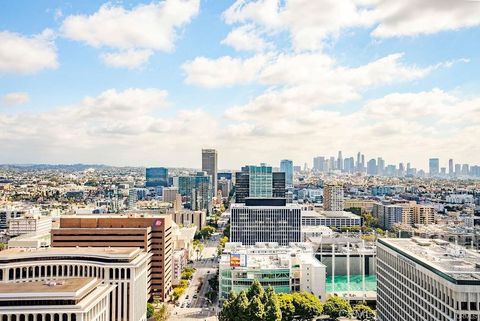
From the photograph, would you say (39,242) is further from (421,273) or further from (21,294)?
(421,273)

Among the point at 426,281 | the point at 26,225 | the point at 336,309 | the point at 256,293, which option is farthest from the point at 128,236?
the point at 26,225

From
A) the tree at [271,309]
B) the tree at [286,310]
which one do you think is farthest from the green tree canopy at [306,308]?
the tree at [271,309]

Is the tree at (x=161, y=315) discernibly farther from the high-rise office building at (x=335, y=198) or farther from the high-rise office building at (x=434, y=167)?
the high-rise office building at (x=434, y=167)

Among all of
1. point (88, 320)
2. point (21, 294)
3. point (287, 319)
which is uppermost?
point (21, 294)

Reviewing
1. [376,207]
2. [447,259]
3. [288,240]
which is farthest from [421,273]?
[376,207]

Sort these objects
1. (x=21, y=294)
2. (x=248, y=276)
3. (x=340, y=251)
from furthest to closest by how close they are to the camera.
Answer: (x=340, y=251) → (x=248, y=276) → (x=21, y=294)

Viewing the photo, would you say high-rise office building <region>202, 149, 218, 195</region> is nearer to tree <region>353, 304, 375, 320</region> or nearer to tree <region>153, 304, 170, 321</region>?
tree <region>153, 304, 170, 321</region>

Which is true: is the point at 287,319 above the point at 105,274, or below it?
below
